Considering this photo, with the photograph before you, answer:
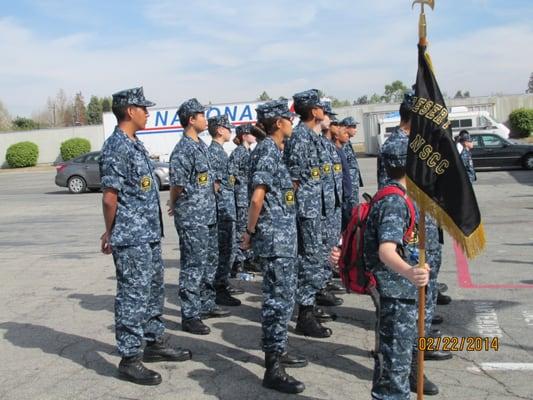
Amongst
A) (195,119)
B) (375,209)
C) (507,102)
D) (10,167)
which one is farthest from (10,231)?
(507,102)

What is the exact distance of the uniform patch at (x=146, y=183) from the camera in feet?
15.3

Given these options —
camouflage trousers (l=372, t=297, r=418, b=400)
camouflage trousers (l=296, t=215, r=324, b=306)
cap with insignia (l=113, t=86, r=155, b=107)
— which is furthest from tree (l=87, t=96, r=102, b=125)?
camouflage trousers (l=372, t=297, r=418, b=400)

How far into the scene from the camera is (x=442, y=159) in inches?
129

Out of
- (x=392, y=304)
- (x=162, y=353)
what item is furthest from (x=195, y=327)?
(x=392, y=304)

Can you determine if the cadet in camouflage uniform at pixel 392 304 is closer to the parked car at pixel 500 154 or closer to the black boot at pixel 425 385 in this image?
the black boot at pixel 425 385

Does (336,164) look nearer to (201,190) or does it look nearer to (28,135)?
(201,190)

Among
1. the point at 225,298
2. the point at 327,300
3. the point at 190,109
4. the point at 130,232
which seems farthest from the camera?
the point at 225,298

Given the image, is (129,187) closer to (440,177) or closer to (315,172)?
(315,172)

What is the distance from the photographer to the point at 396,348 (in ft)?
11.2

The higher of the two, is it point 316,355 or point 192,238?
point 192,238

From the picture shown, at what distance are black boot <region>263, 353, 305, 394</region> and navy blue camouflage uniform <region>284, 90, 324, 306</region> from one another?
125 cm

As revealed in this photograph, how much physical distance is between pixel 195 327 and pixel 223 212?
1.69 m

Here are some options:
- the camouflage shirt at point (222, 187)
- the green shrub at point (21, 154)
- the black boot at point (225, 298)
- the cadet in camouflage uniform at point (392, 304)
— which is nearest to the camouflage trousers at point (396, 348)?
the cadet in camouflage uniform at point (392, 304)

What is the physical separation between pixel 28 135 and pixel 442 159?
4458 centimetres
